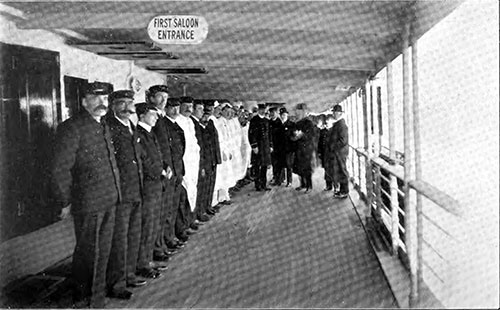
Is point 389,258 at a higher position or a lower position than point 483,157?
lower

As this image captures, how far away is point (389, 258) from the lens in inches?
161

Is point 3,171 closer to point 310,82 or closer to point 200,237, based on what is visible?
point 200,237

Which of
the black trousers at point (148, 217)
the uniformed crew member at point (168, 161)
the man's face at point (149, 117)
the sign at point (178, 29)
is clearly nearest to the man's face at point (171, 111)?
the uniformed crew member at point (168, 161)

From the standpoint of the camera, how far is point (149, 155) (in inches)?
140

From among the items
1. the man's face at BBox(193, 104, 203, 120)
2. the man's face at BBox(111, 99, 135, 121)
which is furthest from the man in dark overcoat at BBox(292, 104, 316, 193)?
the man's face at BBox(111, 99, 135, 121)

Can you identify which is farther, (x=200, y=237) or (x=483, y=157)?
(x=200, y=237)

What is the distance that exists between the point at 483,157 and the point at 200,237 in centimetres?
301

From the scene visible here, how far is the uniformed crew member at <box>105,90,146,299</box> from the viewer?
3172 mm

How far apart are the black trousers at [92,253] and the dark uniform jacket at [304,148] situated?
17.3ft

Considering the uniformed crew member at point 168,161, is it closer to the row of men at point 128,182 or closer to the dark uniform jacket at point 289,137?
the row of men at point 128,182

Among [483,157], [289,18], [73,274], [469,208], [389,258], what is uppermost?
[289,18]

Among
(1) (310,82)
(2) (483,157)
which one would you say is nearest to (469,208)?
(2) (483,157)

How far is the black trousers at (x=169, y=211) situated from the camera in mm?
4039

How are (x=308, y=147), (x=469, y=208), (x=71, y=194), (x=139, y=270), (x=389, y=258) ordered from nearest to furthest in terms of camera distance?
(x=469, y=208) → (x=71, y=194) → (x=139, y=270) → (x=389, y=258) → (x=308, y=147)
